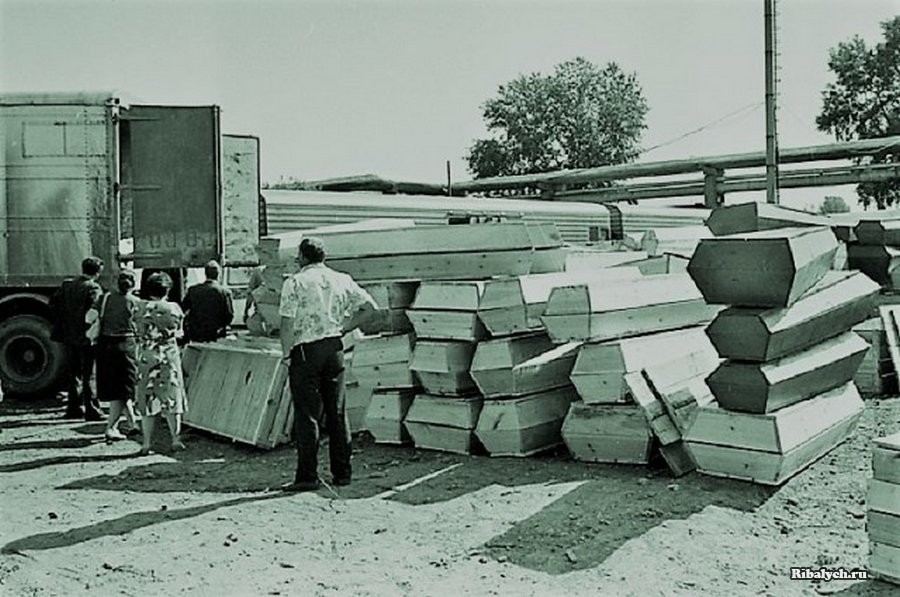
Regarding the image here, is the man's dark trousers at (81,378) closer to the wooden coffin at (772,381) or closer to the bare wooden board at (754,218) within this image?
the bare wooden board at (754,218)

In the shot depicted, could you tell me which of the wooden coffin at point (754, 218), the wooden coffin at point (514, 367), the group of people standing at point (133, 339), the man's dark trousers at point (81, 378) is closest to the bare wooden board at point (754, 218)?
the wooden coffin at point (754, 218)

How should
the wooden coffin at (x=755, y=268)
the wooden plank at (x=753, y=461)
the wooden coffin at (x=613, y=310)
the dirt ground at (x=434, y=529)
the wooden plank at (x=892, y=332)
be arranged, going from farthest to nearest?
the wooden plank at (x=892, y=332), the wooden coffin at (x=613, y=310), the wooden plank at (x=753, y=461), the wooden coffin at (x=755, y=268), the dirt ground at (x=434, y=529)

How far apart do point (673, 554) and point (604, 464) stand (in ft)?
6.85

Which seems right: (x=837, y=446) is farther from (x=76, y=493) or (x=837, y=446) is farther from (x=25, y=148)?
(x=25, y=148)

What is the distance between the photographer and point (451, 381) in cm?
803

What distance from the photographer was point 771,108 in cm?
1842

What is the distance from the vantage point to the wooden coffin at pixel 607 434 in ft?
23.9

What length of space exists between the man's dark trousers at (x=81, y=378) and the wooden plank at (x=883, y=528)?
8263 mm

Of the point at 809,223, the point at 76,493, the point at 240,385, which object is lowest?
the point at 76,493

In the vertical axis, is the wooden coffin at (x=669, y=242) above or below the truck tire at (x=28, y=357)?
above

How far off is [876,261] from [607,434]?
480 centimetres

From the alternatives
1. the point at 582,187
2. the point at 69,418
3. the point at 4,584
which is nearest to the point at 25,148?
the point at 69,418

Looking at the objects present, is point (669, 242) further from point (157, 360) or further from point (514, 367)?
point (157, 360)

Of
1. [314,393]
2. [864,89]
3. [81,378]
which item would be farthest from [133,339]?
[864,89]
